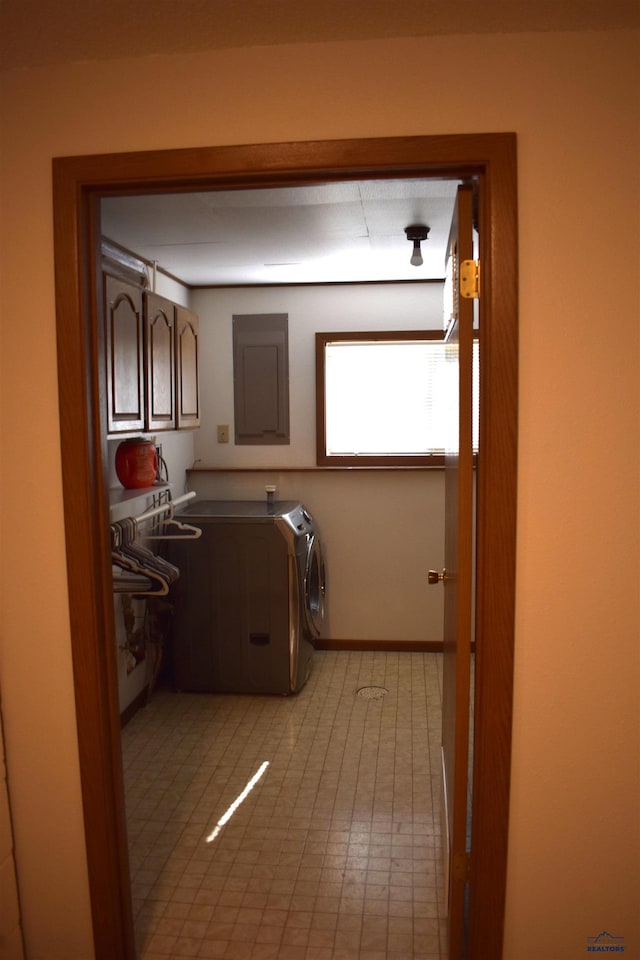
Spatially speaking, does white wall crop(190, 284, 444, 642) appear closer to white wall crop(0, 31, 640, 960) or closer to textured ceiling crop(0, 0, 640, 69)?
white wall crop(0, 31, 640, 960)

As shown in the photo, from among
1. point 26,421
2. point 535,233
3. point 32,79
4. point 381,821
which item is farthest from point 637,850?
point 32,79

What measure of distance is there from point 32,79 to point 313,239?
1.81 meters

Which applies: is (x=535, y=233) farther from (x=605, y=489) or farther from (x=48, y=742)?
(x=48, y=742)

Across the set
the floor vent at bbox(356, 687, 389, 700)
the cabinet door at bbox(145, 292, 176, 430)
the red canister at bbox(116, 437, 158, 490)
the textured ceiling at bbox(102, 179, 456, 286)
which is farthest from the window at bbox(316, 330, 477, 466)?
the red canister at bbox(116, 437, 158, 490)

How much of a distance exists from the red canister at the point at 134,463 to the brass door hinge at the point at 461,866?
1942 millimetres

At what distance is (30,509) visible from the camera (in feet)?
6.04

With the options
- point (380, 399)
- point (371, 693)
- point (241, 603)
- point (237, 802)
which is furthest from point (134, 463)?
point (380, 399)

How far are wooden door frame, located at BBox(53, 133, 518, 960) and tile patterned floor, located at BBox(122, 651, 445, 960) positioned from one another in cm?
45

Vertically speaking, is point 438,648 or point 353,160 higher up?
point 353,160

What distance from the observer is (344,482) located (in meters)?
4.62

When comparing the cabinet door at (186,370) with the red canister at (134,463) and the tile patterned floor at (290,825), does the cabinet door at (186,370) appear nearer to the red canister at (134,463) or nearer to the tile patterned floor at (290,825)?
the red canister at (134,463)

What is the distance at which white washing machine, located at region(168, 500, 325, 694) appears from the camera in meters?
3.90

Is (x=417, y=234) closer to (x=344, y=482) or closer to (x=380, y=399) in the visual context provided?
(x=380, y=399)

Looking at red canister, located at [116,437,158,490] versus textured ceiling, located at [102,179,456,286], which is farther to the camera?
red canister, located at [116,437,158,490]
